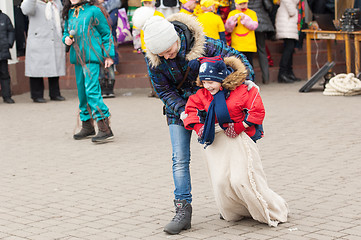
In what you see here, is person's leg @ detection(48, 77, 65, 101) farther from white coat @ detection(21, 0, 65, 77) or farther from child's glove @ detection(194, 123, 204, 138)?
child's glove @ detection(194, 123, 204, 138)

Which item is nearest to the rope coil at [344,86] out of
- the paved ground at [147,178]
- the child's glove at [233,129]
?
the paved ground at [147,178]

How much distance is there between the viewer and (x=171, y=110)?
549cm

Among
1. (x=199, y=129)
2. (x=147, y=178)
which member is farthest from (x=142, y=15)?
(x=199, y=129)

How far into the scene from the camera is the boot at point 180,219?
534 centimetres

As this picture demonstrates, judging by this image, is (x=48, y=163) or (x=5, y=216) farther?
(x=48, y=163)

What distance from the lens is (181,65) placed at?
17.5ft

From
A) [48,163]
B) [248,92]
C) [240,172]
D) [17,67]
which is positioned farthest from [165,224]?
[17,67]

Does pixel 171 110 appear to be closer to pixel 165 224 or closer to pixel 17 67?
pixel 165 224

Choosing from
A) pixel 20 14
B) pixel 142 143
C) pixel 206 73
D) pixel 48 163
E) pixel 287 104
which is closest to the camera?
pixel 206 73

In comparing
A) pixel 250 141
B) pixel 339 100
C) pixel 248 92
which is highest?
pixel 248 92

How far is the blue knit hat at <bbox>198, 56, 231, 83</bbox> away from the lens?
512 cm

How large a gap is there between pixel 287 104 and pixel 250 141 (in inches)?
267

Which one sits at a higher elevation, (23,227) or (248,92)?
(248,92)

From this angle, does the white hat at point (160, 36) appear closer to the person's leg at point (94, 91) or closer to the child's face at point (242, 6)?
the person's leg at point (94, 91)
